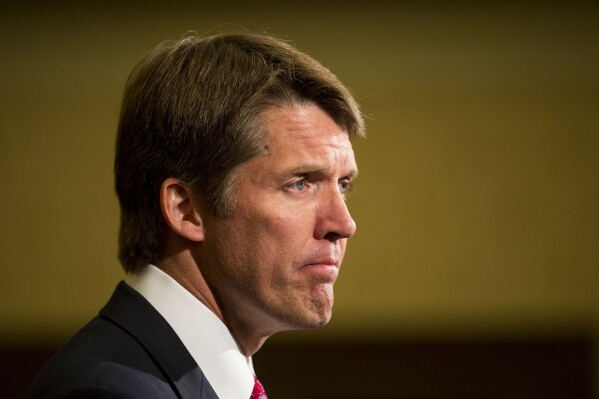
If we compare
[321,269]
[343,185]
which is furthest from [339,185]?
[321,269]

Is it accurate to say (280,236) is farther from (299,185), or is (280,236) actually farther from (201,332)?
(201,332)

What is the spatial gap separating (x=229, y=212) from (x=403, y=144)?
253 centimetres

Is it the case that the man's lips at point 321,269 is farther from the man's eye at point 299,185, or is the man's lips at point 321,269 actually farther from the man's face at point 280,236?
the man's eye at point 299,185

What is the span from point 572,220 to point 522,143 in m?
0.40

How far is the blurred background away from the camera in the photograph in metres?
3.83

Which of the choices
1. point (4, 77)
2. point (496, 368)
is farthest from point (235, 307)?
point (4, 77)

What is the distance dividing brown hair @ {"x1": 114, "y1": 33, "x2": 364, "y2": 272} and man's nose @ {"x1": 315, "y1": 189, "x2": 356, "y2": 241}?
138 millimetres

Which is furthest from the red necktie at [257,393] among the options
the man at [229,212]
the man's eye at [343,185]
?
the man's eye at [343,185]

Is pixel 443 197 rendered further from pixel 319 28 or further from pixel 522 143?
pixel 319 28

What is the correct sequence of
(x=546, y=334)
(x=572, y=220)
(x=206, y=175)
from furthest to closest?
1. (x=572, y=220)
2. (x=546, y=334)
3. (x=206, y=175)

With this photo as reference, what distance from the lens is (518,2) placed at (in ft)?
12.6

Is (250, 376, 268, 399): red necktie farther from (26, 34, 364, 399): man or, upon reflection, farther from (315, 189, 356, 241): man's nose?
(315, 189, 356, 241): man's nose

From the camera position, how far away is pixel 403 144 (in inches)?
153

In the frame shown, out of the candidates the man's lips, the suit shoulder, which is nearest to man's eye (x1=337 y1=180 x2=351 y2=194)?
the man's lips
